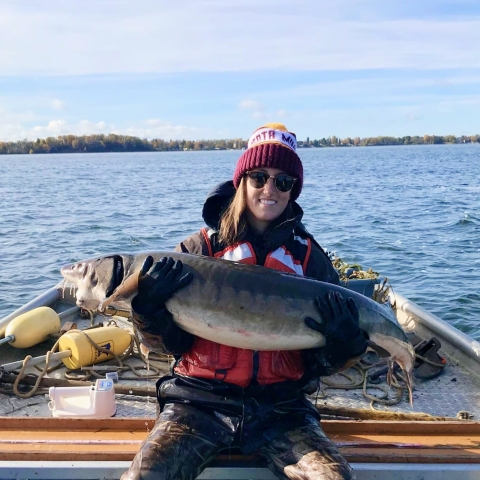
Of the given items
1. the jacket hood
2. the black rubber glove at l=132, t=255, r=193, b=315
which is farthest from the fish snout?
the jacket hood

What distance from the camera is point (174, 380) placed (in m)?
4.08

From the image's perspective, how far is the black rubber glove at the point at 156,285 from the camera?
385cm

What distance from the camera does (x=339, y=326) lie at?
3822 mm

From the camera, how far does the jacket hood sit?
14.6 feet

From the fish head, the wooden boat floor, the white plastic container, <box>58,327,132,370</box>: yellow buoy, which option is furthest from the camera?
<box>58,327,132,370</box>: yellow buoy

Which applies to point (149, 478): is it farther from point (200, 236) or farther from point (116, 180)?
point (116, 180)

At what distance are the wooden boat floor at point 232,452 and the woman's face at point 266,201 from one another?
1608 mm

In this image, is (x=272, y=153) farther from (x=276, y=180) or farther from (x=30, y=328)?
(x=30, y=328)

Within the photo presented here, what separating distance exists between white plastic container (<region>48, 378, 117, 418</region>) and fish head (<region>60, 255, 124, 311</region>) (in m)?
0.93

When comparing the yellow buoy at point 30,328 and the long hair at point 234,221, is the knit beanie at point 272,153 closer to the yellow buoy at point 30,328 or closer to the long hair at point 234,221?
the long hair at point 234,221

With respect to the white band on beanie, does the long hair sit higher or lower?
lower

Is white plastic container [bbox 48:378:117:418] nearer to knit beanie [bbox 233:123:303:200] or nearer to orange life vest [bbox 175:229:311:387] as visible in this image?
orange life vest [bbox 175:229:311:387]

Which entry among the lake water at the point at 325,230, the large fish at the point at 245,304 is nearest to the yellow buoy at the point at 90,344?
the large fish at the point at 245,304

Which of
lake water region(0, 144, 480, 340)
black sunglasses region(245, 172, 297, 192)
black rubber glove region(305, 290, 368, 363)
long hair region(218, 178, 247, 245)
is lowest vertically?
lake water region(0, 144, 480, 340)
